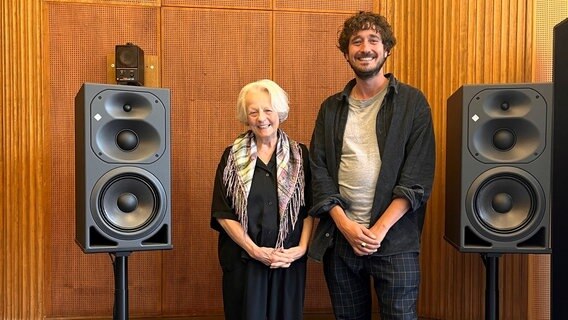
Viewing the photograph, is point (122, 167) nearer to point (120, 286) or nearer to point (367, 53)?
point (120, 286)

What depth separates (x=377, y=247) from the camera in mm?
1686

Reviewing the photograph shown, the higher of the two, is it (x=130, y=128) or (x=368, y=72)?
(x=368, y=72)

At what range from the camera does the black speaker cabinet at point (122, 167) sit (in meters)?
1.74

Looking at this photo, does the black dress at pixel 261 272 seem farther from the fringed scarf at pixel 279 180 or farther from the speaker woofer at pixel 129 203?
the speaker woofer at pixel 129 203

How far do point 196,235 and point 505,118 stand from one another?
1.45 meters

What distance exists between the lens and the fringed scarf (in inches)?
72.2

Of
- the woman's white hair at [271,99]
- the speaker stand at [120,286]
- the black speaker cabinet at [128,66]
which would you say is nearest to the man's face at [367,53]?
the woman's white hair at [271,99]

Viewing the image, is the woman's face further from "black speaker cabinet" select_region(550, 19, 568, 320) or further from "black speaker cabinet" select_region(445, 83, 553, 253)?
"black speaker cabinet" select_region(550, 19, 568, 320)

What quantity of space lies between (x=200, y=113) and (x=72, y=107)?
0.57 meters

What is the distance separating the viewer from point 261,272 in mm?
1819

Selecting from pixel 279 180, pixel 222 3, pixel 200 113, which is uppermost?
pixel 222 3

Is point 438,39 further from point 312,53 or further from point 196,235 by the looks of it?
point 196,235

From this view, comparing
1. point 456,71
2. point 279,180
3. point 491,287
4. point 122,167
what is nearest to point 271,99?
point 279,180

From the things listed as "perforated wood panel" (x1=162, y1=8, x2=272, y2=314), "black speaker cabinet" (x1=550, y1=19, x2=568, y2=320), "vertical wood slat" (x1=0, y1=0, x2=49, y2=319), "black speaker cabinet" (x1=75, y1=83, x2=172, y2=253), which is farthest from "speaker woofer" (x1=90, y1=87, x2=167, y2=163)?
"black speaker cabinet" (x1=550, y1=19, x2=568, y2=320)
